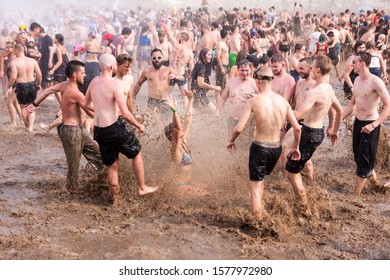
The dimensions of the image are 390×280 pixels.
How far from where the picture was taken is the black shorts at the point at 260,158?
5559 millimetres

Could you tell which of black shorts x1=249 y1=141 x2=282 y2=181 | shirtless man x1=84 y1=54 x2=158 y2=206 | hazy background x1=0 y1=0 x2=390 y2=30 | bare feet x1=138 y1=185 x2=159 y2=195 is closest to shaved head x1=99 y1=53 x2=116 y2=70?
shirtless man x1=84 y1=54 x2=158 y2=206

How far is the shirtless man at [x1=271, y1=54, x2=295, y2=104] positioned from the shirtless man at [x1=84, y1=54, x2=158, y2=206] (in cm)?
221

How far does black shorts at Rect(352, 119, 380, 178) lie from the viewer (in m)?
6.72

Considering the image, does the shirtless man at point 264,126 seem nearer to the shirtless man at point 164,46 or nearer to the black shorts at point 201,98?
the black shorts at point 201,98

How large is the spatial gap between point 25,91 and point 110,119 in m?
4.41

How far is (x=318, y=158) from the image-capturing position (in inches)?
348

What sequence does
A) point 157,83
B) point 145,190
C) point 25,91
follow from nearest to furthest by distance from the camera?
point 145,190 → point 157,83 → point 25,91

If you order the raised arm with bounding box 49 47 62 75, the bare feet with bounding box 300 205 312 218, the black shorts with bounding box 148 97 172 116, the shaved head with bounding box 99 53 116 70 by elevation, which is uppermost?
the shaved head with bounding box 99 53 116 70

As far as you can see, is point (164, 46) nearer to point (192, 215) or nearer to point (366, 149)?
point (366, 149)

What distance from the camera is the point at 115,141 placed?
6180 mm

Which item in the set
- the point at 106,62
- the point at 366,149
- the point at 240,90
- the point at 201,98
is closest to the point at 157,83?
the point at 240,90

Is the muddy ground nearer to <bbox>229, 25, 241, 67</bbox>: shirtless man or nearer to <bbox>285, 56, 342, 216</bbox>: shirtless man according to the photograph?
<bbox>285, 56, 342, 216</bbox>: shirtless man

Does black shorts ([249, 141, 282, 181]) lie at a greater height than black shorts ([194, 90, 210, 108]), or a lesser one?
greater

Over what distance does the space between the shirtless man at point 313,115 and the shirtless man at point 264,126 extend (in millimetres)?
519
